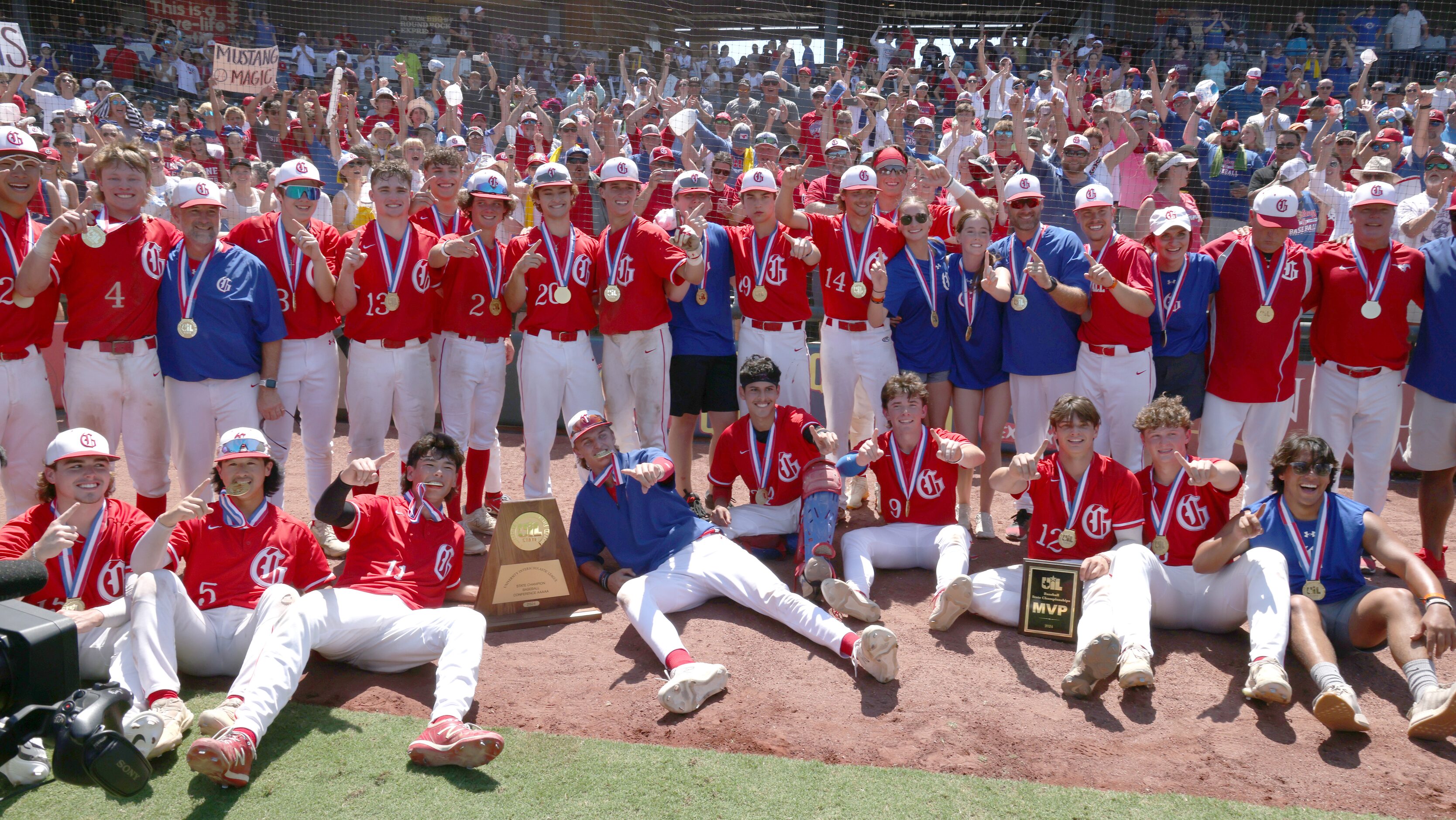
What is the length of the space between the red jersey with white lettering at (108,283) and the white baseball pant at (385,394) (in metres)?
1.10

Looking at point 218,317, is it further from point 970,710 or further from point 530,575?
point 970,710

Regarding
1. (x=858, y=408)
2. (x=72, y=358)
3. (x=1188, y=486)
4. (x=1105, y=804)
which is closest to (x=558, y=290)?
(x=858, y=408)

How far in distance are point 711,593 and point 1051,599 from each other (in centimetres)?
167

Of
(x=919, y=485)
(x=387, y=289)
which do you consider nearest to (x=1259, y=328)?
(x=919, y=485)

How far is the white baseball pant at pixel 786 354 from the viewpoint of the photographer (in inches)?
254

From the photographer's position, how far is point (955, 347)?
21.1ft

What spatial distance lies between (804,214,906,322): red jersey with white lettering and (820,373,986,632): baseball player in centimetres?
81

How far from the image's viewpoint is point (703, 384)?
6.61 meters

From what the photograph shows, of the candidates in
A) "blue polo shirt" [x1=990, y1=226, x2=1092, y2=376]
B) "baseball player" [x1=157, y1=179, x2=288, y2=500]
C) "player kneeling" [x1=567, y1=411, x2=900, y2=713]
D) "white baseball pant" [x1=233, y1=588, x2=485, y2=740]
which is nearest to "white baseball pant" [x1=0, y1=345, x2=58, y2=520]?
"baseball player" [x1=157, y1=179, x2=288, y2=500]

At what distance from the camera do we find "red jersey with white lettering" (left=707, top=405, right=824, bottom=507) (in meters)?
5.93

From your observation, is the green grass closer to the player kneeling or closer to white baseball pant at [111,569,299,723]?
white baseball pant at [111,569,299,723]

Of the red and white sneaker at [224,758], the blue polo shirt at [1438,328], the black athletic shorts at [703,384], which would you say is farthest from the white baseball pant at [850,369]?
the red and white sneaker at [224,758]

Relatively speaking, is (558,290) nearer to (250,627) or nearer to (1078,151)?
(250,627)

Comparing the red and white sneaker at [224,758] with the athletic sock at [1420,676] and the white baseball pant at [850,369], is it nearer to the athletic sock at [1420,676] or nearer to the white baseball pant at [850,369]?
the white baseball pant at [850,369]
